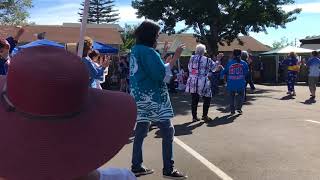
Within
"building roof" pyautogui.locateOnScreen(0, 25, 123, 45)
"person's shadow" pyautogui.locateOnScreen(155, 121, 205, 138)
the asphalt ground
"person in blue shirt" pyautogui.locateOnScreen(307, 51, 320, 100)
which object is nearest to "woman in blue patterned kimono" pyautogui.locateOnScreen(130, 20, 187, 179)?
the asphalt ground

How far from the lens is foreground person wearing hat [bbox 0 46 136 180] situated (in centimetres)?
170

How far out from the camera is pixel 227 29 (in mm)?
30297

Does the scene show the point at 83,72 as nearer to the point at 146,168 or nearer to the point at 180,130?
the point at 146,168

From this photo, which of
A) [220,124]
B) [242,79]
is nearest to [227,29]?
[242,79]

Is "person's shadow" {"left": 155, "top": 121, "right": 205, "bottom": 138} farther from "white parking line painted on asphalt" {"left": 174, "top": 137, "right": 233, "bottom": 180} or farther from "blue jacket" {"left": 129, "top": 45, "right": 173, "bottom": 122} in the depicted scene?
"blue jacket" {"left": 129, "top": 45, "right": 173, "bottom": 122}

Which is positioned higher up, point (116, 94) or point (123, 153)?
point (116, 94)

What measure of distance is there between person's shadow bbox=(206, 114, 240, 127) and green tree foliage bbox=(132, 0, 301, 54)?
49.8 ft

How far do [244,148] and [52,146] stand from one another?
7015mm

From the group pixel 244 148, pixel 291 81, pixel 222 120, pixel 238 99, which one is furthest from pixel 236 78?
pixel 291 81

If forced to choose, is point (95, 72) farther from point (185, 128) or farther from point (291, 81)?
point (291, 81)

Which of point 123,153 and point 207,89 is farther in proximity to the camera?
point 207,89

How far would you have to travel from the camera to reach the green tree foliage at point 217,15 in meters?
28.3

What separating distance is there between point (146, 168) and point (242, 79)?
7.09 metres

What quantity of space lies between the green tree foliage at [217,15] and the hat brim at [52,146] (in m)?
25.9
